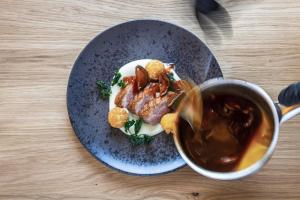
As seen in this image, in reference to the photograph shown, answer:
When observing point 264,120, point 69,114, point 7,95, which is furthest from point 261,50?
point 7,95

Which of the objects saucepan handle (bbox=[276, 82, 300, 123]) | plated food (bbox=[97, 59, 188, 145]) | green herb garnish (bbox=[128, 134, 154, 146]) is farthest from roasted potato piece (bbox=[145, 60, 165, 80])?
saucepan handle (bbox=[276, 82, 300, 123])

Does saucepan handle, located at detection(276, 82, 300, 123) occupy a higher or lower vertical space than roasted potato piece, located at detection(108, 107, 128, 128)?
higher

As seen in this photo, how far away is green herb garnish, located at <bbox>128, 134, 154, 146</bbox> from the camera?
838 millimetres

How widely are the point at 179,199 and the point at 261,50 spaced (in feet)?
1.00

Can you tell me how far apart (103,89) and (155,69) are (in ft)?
0.32

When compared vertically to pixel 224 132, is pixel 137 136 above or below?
below

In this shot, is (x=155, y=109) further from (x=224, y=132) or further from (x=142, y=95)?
(x=224, y=132)

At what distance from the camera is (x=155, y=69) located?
841 mm

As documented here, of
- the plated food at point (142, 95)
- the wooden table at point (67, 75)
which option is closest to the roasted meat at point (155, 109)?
the plated food at point (142, 95)

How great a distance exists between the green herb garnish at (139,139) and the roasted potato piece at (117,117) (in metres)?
0.03

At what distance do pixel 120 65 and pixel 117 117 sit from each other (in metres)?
0.10

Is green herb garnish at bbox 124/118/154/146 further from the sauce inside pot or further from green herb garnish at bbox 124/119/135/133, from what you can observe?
the sauce inside pot

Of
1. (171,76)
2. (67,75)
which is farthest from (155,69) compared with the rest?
(67,75)

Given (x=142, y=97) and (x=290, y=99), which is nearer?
(x=290, y=99)
